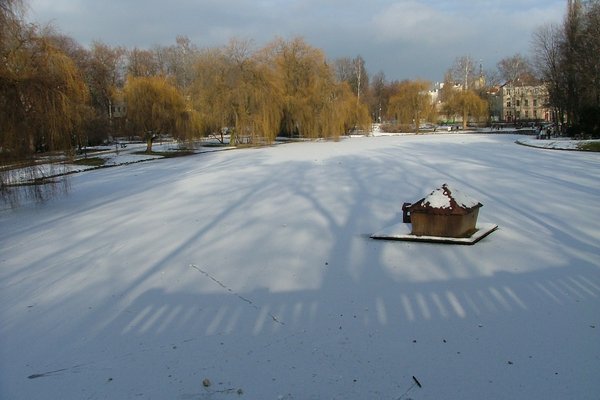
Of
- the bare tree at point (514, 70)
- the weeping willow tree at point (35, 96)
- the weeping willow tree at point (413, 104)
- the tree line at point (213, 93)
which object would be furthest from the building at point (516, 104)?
the weeping willow tree at point (35, 96)

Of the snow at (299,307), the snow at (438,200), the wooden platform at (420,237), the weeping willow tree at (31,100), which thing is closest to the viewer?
the snow at (299,307)

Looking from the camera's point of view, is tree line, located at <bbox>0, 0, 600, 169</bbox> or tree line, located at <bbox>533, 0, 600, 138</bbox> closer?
tree line, located at <bbox>0, 0, 600, 169</bbox>

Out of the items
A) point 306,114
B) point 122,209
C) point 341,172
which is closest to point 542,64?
point 306,114

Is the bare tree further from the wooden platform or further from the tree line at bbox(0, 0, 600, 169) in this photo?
the wooden platform

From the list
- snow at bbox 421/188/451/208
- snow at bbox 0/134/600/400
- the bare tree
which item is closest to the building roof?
snow at bbox 421/188/451/208

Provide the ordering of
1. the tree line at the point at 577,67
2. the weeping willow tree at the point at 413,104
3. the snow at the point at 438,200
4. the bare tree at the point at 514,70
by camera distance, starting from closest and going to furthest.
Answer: the snow at the point at 438,200, the tree line at the point at 577,67, the weeping willow tree at the point at 413,104, the bare tree at the point at 514,70

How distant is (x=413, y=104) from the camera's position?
62344mm

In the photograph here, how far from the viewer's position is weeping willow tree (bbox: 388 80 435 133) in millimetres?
61750

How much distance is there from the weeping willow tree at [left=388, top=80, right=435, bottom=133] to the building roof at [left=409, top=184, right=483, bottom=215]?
56133 mm

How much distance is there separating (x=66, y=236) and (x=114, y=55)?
59.8 m

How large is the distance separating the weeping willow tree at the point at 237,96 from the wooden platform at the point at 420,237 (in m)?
31.9

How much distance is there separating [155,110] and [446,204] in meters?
30.9

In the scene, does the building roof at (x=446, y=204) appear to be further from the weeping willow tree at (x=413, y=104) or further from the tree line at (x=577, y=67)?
the weeping willow tree at (x=413, y=104)

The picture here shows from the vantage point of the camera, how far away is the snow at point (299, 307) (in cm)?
358
